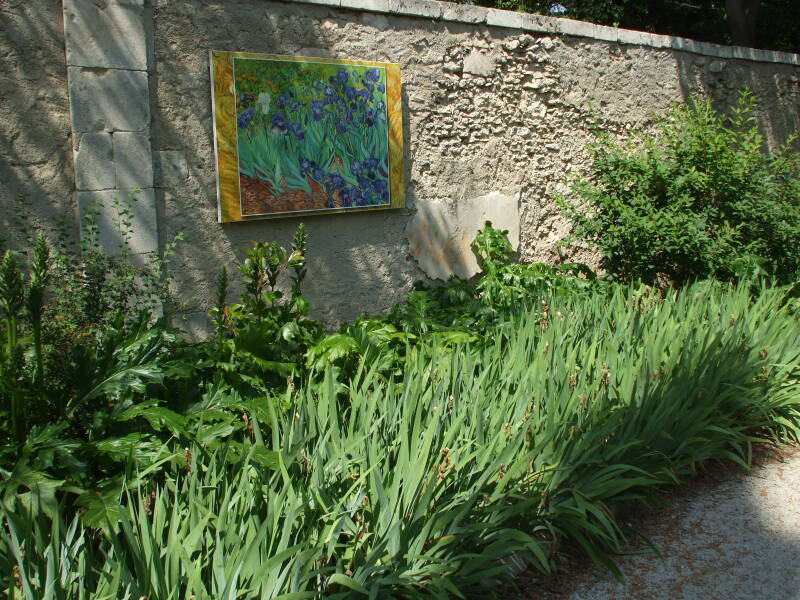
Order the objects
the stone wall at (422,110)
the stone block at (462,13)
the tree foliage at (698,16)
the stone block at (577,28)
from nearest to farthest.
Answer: the stone wall at (422,110) → the stone block at (462,13) → the stone block at (577,28) → the tree foliage at (698,16)

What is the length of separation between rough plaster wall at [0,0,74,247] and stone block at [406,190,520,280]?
2.35 m

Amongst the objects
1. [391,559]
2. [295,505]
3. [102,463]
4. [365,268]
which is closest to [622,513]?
[391,559]

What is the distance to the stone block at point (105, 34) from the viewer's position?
387 centimetres

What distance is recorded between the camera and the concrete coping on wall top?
16.6ft

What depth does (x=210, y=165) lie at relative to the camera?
173 inches

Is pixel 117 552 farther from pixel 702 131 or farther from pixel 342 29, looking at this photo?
pixel 702 131

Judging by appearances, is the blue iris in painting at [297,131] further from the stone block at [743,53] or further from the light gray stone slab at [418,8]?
the stone block at [743,53]

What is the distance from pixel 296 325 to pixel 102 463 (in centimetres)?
120

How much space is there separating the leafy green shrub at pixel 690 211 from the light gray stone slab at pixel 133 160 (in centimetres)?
339

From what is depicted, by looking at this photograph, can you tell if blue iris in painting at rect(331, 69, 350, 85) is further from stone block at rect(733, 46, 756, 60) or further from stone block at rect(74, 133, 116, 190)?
stone block at rect(733, 46, 756, 60)

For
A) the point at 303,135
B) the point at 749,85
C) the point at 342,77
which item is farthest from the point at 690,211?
the point at 303,135

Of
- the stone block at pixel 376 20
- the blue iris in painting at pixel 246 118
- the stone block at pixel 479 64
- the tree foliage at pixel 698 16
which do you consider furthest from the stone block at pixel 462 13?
the tree foliage at pixel 698 16

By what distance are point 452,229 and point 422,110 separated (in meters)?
0.89

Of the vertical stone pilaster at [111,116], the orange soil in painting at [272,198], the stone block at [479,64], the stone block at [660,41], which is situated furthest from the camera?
the stone block at [660,41]
